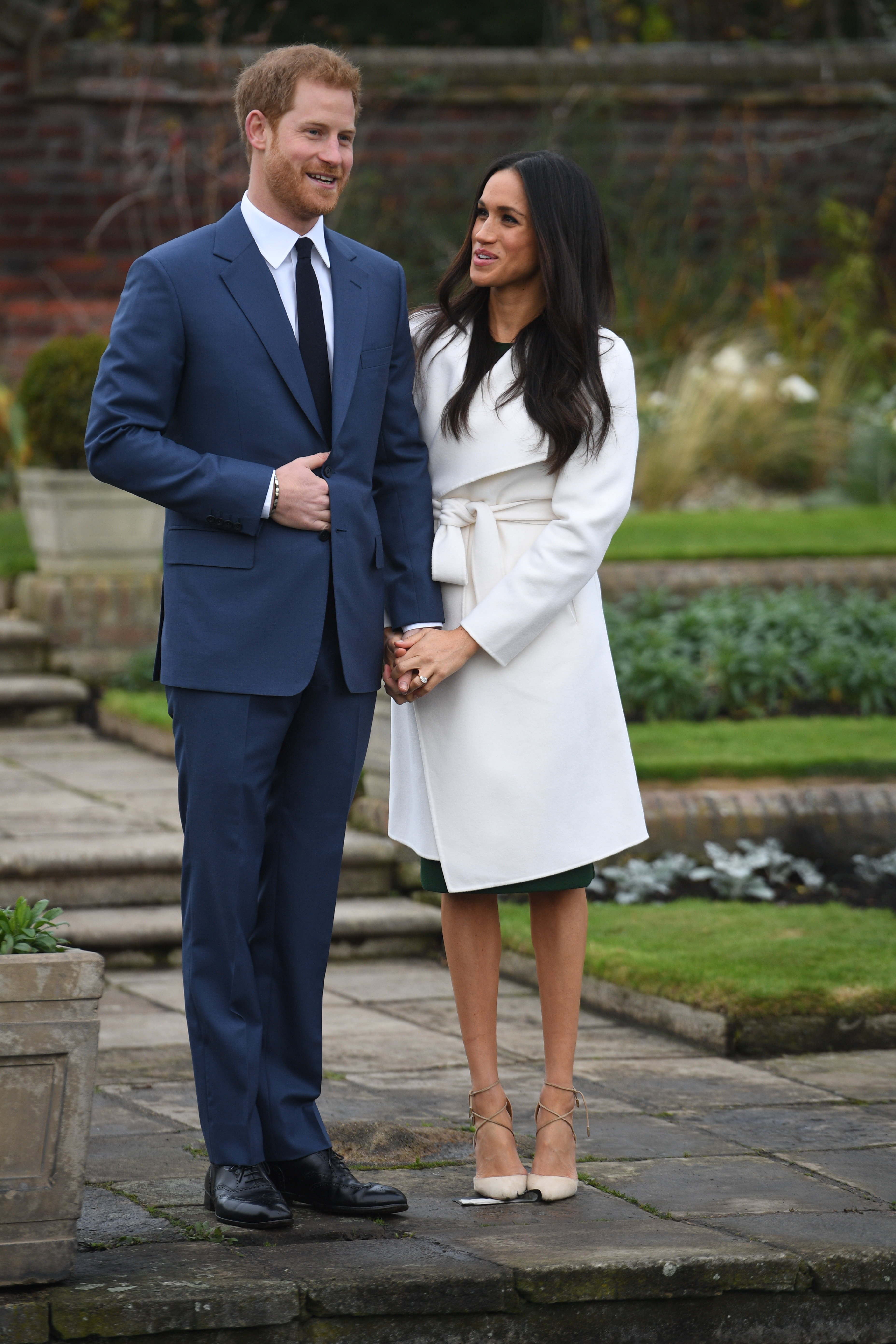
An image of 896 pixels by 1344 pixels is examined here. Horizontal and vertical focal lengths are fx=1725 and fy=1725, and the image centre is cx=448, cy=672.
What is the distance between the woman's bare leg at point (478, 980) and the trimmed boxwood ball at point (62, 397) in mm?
5256

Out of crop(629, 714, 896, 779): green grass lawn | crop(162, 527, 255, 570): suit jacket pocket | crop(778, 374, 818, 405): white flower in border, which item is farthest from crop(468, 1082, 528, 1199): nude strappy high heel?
crop(778, 374, 818, 405): white flower in border

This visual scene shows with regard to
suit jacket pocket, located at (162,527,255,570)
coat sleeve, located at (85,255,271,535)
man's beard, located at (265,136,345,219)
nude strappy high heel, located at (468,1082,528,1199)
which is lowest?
nude strappy high heel, located at (468,1082,528,1199)

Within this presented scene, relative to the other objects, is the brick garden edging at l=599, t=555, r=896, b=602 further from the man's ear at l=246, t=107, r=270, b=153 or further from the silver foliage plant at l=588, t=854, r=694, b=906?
the man's ear at l=246, t=107, r=270, b=153

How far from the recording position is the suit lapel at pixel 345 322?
10.0 feet

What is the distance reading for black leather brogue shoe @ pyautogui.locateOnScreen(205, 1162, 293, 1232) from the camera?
2.93 meters

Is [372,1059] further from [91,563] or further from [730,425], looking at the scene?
[730,425]

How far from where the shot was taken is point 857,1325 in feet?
9.65

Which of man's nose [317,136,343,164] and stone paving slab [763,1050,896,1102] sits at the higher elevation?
man's nose [317,136,343,164]

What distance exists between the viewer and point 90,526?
8.12m

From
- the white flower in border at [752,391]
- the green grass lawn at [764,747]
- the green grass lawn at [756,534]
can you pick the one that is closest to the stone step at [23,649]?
the green grass lawn at [764,747]

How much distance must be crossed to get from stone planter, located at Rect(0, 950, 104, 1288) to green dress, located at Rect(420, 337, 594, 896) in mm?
800

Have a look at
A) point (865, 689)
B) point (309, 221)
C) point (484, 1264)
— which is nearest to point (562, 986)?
point (484, 1264)

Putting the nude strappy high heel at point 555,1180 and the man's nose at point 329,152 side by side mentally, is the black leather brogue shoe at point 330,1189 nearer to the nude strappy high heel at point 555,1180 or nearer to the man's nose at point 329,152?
the nude strappy high heel at point 555,1180

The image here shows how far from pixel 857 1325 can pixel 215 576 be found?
1.69 metres
